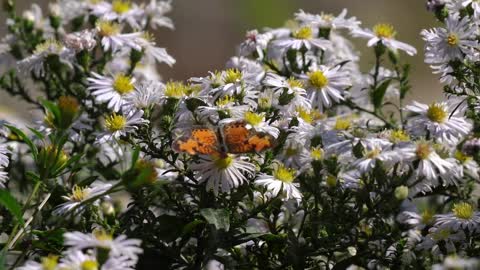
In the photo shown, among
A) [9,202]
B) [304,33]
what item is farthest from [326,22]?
[9,202]

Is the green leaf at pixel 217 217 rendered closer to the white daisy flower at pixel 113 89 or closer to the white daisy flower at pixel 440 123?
the white daisy flower at pixel 113 89

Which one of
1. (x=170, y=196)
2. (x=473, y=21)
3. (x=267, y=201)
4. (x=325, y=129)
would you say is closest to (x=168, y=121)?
(x=170, y=196)

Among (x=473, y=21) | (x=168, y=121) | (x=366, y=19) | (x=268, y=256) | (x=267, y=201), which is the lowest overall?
(x=366, y=19)

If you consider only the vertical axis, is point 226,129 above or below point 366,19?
above

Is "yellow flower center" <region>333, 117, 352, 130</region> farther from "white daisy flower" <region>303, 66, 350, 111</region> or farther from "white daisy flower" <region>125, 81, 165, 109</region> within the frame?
"white daisy flower" <region>125, 81, 165, 109</region>

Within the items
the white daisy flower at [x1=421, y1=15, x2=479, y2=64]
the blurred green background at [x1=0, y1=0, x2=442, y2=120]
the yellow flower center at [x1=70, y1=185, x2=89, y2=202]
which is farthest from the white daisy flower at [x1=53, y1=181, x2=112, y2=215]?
the blurred green background at [x1=0, y1=0, x2=442, y2=120]

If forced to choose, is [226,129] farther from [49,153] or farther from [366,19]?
[366,19]

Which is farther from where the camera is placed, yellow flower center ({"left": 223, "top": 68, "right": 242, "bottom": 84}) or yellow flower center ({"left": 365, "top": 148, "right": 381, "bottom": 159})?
yellow flower center ({"left": 223, "top": 68, "right": 242, "bottom": 84})

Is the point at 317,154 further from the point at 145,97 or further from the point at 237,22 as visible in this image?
the point at 237,22
